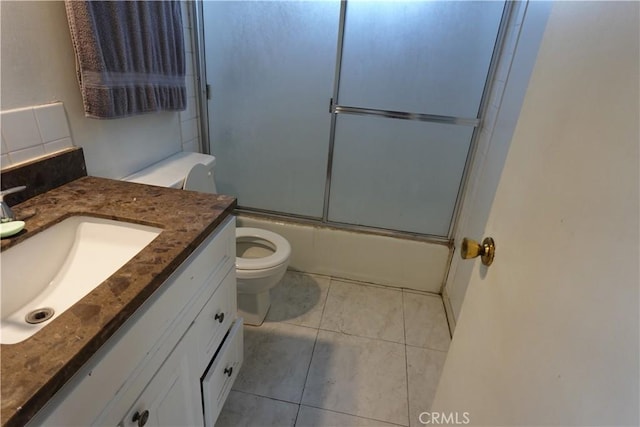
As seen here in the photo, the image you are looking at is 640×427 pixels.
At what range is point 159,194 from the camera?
1.09 meters

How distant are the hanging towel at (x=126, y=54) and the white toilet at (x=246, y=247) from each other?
0.88 feet

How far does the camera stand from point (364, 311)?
2.05 metres

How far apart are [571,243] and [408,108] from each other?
1.51 m

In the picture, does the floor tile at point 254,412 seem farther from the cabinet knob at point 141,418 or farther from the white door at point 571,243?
the white door at point 571,243

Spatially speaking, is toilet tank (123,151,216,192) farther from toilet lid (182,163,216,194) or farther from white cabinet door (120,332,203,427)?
white cabinet door (120,332,203,427)

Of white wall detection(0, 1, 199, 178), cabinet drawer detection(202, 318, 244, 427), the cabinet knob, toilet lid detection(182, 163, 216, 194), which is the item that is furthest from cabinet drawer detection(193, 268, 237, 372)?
white wall detection(0, 1, 199, 178)

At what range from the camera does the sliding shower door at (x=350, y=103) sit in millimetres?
1715

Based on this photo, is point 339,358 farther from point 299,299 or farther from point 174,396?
point 174,396

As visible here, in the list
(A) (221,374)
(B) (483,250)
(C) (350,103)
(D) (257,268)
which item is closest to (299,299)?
(D) (257,268)

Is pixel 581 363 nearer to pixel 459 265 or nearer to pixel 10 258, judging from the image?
pixel 10 258

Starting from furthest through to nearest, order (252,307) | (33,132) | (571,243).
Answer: (252,307), (33,132), (571,243)

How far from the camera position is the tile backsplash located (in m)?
0.94

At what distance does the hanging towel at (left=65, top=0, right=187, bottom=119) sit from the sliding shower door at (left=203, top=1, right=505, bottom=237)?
446 mm

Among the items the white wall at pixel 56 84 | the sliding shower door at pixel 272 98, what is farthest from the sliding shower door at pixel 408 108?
the white wall at pixel 56 84
